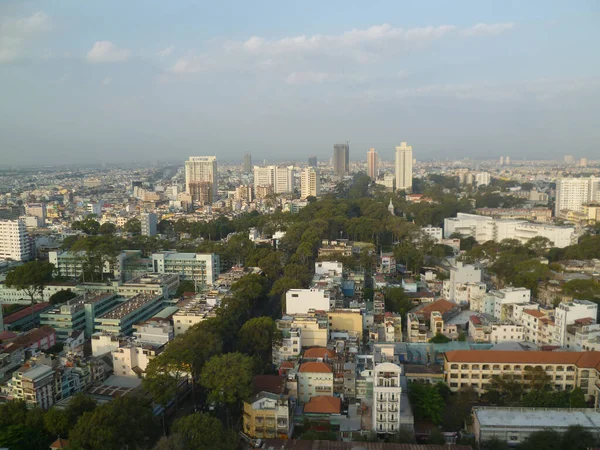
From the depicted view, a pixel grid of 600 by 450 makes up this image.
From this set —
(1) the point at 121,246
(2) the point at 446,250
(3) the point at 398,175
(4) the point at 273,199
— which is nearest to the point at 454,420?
(2) the point at 446,250

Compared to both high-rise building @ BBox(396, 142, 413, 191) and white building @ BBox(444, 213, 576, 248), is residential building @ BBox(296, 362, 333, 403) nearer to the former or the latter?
white building @ BBox(444, 213, 576, 248)

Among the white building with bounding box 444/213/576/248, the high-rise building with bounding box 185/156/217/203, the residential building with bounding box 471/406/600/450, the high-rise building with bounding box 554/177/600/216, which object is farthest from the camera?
the high-rise building with bounding box 185/156/217/203

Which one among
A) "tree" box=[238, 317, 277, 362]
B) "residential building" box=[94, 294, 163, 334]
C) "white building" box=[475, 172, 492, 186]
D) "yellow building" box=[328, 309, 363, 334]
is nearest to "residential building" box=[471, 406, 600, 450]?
"yellow building" box=[328, 309, 363, 334]

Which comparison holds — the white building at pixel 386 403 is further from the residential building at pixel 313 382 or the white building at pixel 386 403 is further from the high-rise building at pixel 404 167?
the high-rise building at pixel 404 167

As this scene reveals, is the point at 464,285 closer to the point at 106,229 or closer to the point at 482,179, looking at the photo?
the point at 106,229

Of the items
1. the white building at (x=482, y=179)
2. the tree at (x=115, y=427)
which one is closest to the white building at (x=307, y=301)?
the tree at (x=115, y=427)

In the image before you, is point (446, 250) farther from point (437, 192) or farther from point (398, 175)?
point (398, 175)
